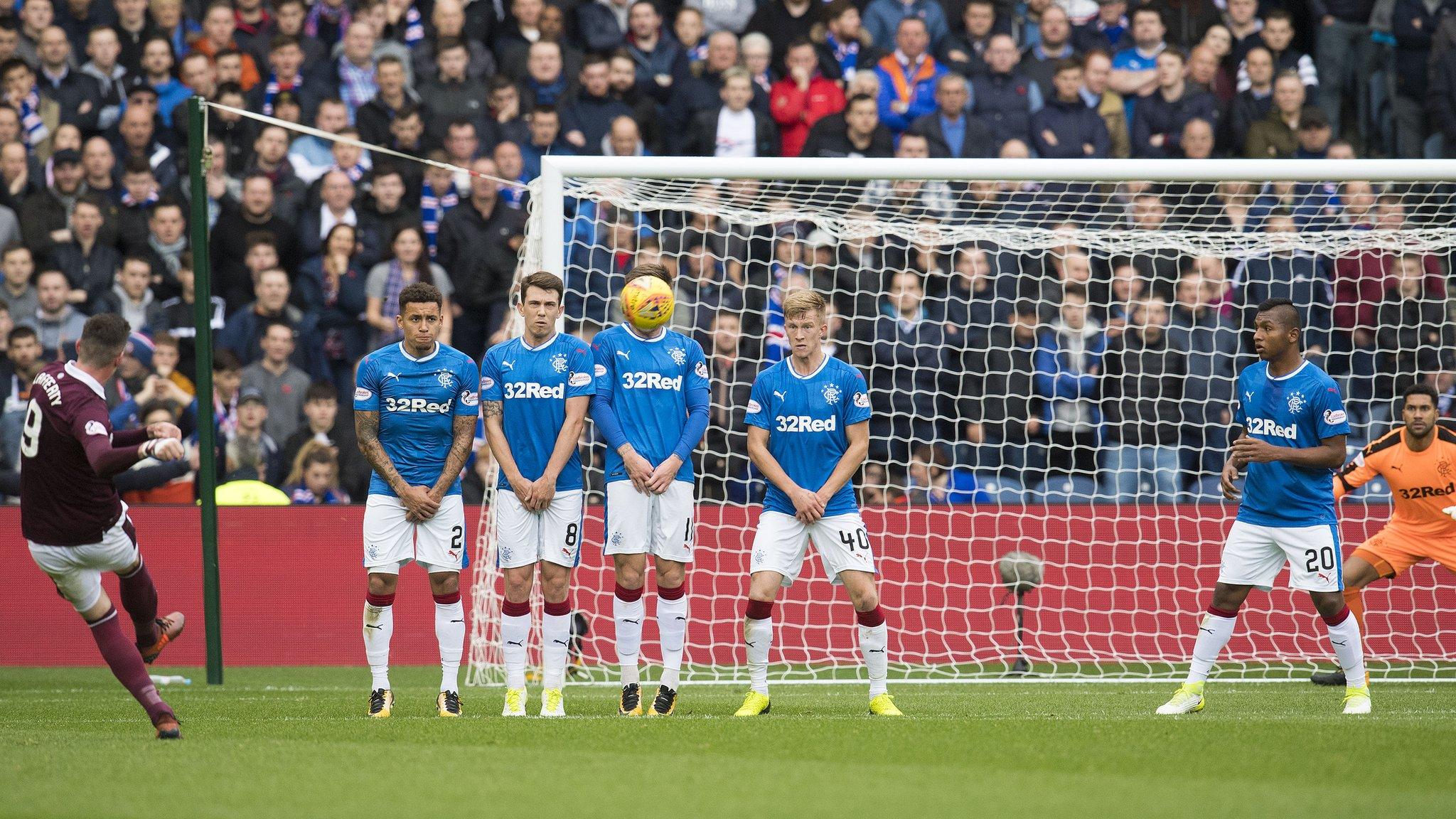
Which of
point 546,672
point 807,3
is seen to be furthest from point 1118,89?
point 546,672

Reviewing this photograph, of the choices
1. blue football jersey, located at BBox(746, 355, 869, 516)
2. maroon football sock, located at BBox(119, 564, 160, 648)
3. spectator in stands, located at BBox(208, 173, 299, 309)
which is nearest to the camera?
maroon football sock, located at BBox(119, 564, 160, 648)

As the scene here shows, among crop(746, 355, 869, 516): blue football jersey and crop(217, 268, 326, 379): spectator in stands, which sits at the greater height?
crop(217, 268, 326, 379): spectator in stands

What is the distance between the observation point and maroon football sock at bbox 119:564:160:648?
8.07m

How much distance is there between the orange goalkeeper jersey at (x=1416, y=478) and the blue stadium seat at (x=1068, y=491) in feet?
7.16

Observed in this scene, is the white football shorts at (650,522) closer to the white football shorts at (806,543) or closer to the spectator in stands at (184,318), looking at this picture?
the white football shorts at (806,543)

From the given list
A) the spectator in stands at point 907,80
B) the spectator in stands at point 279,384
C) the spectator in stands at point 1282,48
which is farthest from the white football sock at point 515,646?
the spectator in stands at point 1282,48

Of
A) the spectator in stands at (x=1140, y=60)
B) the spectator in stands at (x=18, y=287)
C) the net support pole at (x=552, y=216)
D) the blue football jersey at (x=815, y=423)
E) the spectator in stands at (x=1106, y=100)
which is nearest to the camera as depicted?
the blue football jersey at (x=815, y=423)

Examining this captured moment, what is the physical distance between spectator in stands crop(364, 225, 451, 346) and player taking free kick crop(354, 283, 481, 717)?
503 cm

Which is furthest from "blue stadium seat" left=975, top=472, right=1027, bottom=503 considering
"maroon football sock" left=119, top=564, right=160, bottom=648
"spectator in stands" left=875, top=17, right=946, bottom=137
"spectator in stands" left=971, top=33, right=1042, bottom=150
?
"maroon football sock" left=119, top=564, right=160, bottom=648

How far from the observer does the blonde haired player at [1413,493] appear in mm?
10531

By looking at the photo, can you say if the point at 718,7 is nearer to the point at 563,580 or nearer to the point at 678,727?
the point at 563,580

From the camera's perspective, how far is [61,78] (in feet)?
48.4

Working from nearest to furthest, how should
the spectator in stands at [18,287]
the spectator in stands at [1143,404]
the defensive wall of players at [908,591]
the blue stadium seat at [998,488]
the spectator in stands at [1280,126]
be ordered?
the defensive wall of players at [908,591], the blue stadium seat at [998,488], the spectator in stands at [1143,404], the spectator in stands at [18,287], the spectator in stands at [1280,126]

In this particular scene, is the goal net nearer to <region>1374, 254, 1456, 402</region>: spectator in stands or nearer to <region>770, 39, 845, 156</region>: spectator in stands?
<region>1374, 254, 1456, 402</region>: spectator in stands
